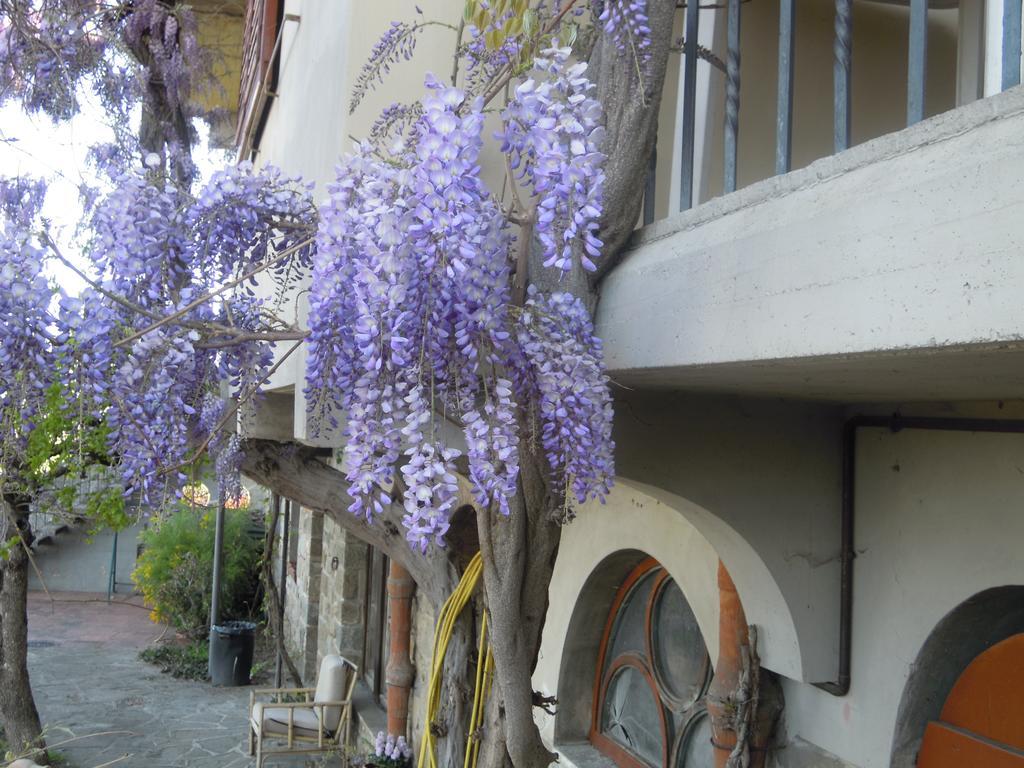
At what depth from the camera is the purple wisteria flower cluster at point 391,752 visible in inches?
255

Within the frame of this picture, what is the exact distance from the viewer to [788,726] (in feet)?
11.7

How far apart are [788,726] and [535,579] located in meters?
1.53

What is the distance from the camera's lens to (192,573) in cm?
1336

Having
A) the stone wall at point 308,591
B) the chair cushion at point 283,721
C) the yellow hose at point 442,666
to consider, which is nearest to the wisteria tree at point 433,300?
the yellow hose at point 442,666

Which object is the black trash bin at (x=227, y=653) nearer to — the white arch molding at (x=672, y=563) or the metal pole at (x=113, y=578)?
the metal pole at (x=113, y=578)

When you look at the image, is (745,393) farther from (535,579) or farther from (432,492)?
(432,492)

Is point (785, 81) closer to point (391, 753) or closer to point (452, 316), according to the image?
point (452, 316)

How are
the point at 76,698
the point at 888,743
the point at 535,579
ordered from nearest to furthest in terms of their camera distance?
the point at 535,579
the point at 888,743
the point at 76,698

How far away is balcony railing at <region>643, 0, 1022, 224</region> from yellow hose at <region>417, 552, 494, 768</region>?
1.70 m

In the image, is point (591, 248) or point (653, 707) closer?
point (591, 248)

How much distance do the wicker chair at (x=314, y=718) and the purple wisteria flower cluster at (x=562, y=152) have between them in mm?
6551

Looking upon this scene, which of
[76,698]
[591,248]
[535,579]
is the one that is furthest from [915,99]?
[76,698]

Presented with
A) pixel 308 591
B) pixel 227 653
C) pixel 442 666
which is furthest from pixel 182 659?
pixel 442 666

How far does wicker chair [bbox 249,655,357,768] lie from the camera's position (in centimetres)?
787
